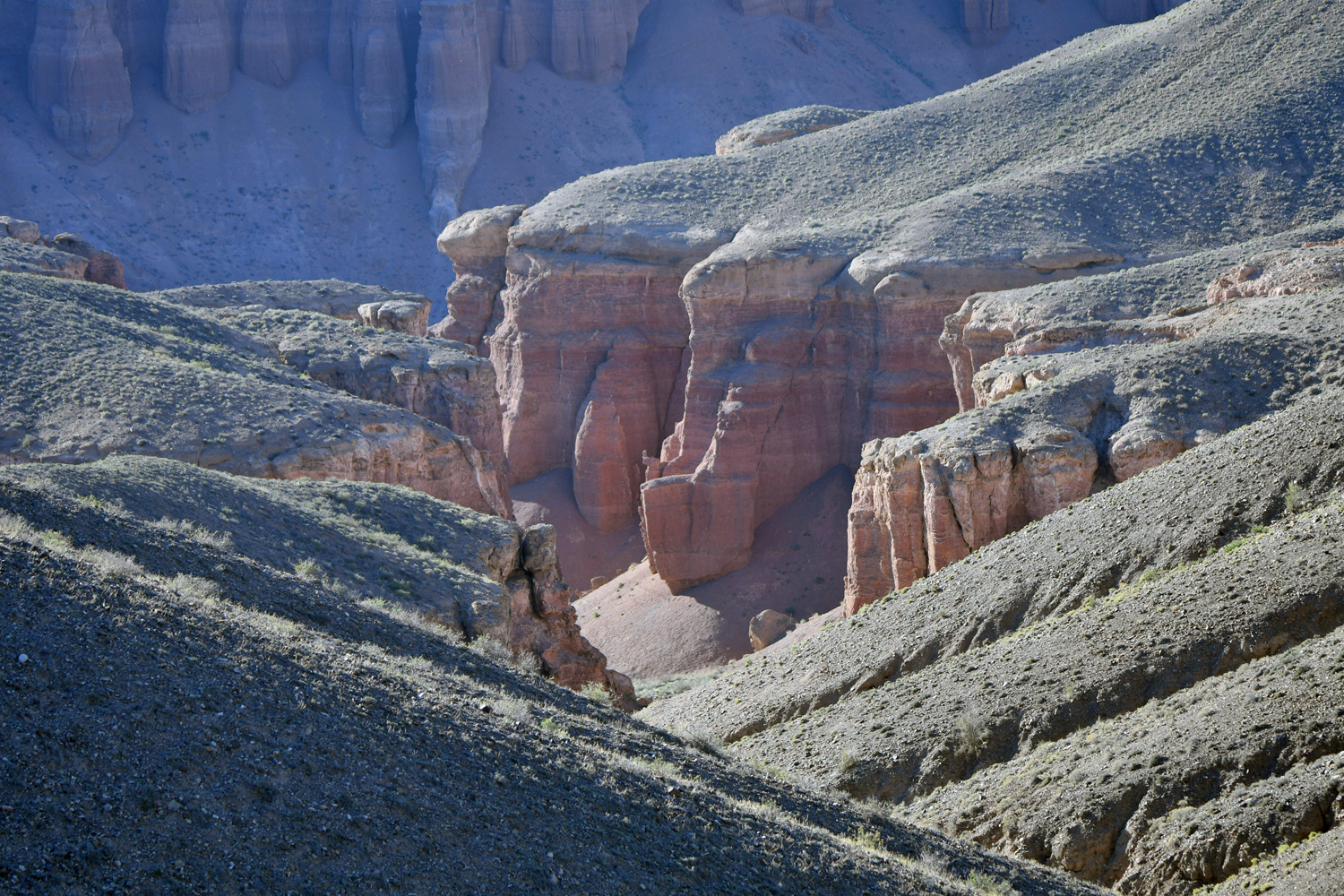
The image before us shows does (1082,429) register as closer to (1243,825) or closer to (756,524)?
(1243,825)

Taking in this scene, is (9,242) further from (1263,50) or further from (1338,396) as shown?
(1263,50)

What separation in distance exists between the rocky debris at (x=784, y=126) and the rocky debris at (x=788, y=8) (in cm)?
3986

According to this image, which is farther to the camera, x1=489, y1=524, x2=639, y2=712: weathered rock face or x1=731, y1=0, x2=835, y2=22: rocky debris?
x1=731, y1=0, x2=835, y2=22: rocky debris

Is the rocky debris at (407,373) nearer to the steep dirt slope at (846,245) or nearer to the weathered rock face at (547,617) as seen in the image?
the steep dirt slope at (846,245)

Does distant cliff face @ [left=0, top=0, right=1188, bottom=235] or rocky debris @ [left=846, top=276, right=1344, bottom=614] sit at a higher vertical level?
distant cliff face @ [left=0, top=0, right=1188, bottom=235]

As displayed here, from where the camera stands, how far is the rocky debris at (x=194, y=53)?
334 feet

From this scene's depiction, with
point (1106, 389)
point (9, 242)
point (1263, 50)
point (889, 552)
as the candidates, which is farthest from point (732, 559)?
point (1263, 50)

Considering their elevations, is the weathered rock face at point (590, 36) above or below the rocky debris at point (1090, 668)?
above

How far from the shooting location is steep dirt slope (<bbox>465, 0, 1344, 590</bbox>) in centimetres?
5256

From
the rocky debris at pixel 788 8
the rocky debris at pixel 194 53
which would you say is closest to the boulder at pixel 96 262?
the rocky debris at pixel 194 53

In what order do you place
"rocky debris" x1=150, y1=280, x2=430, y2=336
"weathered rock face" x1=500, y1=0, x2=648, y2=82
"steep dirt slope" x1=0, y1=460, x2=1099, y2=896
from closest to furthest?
"steep dirt slope" x1=0, y1=460, x2=1099, y2=896
"rocky debris" x1=150, y1=280, x2=430, y2=336
"weathered rock face" x1=500, y1=0, x2=648, y2=82

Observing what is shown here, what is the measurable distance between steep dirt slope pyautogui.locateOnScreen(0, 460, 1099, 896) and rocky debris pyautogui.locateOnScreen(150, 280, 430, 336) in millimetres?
36001

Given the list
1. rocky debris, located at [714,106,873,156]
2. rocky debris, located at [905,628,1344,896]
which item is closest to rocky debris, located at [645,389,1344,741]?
rocky debris, located at [905,628,1344,896]

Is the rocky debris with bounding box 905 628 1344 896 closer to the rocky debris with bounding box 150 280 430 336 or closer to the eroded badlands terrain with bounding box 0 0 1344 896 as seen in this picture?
the eroded badlands terrain with bounding box 0 0 1344 896
